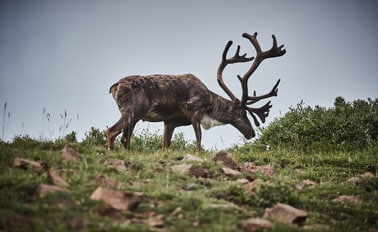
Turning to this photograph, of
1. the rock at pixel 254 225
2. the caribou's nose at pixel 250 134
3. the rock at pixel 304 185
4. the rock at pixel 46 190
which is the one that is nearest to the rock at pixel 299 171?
the rock at pixel 304 185

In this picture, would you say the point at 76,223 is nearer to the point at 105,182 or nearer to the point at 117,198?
the point at 117,198

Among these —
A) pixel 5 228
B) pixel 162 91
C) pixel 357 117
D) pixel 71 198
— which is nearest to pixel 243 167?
pixel 162 91

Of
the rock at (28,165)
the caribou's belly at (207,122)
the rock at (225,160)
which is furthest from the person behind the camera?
the caribou's belly at (207,122)

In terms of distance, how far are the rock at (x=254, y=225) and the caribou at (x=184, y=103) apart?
6036mm

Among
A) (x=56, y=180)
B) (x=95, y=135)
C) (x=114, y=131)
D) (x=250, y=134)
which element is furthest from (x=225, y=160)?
(x=95, y=135)

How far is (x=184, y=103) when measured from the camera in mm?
12141

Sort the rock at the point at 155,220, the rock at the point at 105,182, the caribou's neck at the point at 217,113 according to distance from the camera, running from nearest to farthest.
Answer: the rock at the point at 155,220 < the rock at the point at 105,182 < the caribou's neck at the point at 217,113

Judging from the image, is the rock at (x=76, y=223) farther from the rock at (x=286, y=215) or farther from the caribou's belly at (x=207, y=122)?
the caribou's belly at (x=207, y=122)

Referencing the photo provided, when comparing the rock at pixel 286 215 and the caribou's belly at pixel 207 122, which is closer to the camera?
the rock at pixel 286 215

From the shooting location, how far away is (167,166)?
7.10 m

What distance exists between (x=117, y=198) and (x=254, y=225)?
1516 mm

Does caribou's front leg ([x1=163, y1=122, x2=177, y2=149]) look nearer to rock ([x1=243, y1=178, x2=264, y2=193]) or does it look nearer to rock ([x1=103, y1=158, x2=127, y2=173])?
rock ([x1=103, y1=158, x2=127, y2=173])

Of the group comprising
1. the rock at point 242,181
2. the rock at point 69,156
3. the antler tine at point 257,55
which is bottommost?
the rock at point 242,181

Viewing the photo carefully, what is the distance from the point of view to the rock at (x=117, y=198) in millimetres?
4746
